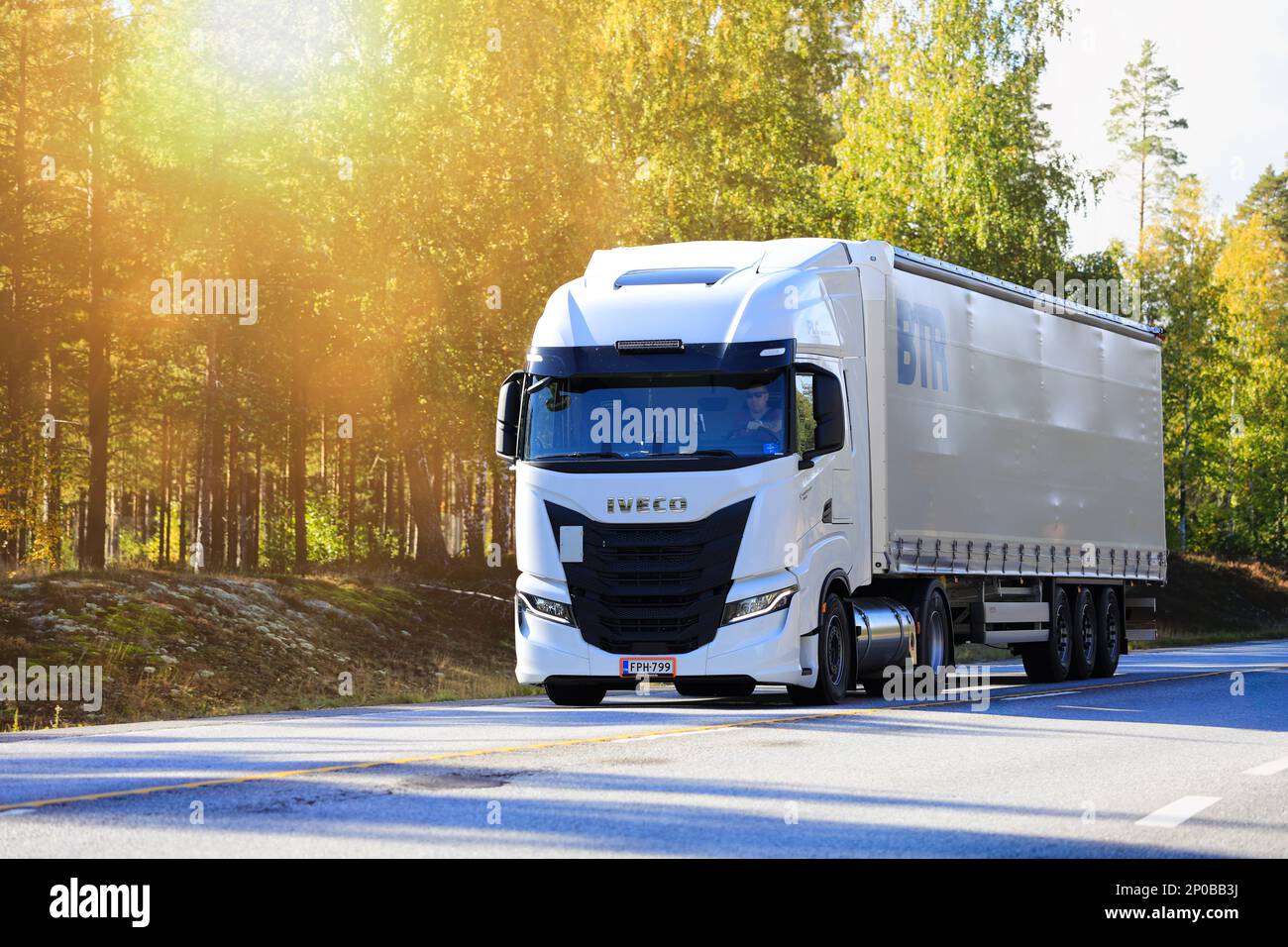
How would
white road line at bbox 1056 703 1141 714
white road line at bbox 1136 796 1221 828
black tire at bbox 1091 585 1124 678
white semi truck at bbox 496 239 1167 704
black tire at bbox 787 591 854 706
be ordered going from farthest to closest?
black tire at bbox 1091 585 1124 678
white road line at bbox 1056 703 1141 714
black tire at bbox 787 591 854 706
white semi truck at bbox 496 239 1167 704
white road line at bbox 1136 796 1221 828

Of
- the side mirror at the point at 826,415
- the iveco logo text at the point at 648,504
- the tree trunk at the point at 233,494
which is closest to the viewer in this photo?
the iveco logo text at the point at 648,504

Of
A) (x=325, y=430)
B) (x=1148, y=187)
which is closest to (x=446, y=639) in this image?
(x=325, y=430)

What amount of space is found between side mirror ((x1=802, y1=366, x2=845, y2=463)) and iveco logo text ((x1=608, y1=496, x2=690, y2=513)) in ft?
4.29

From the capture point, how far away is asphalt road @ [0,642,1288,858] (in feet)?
27.2

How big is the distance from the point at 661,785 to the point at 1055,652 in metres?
13.6

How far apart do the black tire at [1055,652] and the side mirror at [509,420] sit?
28.4 feet

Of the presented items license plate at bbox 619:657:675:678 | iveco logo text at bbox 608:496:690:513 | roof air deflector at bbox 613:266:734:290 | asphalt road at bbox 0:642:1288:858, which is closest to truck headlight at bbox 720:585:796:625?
license plate at bbox 619:657:675:678

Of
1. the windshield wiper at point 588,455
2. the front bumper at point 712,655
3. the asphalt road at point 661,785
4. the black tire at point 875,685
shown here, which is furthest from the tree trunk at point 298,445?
the asphalt road at point 661,785

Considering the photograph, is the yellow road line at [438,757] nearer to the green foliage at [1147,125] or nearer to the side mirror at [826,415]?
the side mirror at [826,415]

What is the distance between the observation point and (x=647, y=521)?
15.9m

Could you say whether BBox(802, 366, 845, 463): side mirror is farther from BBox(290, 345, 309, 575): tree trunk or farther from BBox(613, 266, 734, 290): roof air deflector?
BBox(290, 345, 309, 575): tree trunk

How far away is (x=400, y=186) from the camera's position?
33.9 meters

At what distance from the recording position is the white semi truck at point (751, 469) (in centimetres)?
1593
